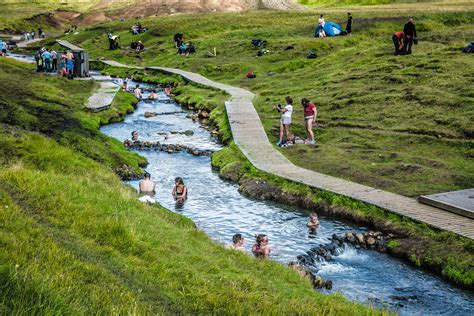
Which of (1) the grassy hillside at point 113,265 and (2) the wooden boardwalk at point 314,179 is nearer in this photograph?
(1) the grassy hillside at point 113,265

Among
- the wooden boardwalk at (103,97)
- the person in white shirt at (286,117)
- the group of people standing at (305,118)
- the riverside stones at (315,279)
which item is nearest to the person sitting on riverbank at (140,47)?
the wooden boardwalk at (103,97)

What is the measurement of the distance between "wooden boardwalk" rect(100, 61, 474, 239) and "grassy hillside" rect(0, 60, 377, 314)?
706 cm

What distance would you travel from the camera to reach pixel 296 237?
72.8 feet

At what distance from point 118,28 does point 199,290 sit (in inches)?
3836

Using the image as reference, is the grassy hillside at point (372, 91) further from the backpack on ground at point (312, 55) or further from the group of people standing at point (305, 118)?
the backpack on ground at point (312, 55)

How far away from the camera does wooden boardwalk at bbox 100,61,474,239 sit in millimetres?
20900

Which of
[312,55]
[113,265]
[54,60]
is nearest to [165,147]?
[113,265]

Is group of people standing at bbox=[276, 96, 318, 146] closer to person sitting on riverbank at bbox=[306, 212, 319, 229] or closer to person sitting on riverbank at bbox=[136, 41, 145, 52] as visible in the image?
person sitting on riverbank at bbox=[306, 212, 319, 229]

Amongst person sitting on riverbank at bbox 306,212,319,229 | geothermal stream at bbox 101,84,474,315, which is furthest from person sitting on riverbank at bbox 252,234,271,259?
person sitting on riverbank at bbox 306,212,319,229

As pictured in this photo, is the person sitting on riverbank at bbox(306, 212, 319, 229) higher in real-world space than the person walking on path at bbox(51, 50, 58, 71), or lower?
higher

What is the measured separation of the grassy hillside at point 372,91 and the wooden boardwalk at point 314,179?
885 mm

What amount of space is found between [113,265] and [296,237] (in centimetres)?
1144

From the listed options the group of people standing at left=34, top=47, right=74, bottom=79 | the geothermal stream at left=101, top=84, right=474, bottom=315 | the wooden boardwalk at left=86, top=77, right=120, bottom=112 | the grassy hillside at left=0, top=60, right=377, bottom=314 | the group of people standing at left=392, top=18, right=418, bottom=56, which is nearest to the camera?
the grassy hillside at left=0, top=60, right=377, bottom=314

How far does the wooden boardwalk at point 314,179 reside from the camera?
20.9 m
